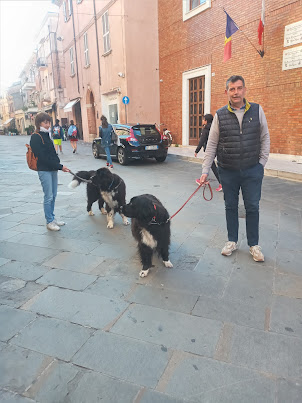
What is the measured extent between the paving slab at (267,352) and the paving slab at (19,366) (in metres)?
1.37

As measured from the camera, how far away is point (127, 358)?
6.58ft

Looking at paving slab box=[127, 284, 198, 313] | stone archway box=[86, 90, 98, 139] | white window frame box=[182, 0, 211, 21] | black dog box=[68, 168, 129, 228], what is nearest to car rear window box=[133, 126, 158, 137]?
black dog box=[68, 168, 129, 228]

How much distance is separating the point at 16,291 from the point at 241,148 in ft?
9.42

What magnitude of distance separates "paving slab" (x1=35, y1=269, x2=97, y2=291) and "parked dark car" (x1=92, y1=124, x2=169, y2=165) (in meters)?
7.76

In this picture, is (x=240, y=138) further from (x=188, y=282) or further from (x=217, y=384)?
(x=217, y=384)

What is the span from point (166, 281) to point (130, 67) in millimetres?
16168

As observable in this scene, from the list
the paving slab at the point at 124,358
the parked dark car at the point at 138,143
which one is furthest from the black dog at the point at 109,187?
the parked dark car at the point at 138,143

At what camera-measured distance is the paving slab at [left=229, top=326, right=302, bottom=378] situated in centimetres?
188

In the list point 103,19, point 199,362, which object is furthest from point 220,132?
point 103,19

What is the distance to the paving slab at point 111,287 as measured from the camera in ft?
9.22

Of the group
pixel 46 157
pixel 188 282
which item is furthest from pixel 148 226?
pixel 46 157

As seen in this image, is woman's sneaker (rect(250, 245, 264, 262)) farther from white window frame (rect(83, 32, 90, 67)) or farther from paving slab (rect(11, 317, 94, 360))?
white window frame (rect(83, 32, 90, 67))

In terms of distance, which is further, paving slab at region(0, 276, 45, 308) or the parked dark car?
the parked dark car

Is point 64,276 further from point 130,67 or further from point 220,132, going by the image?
point 130,67
